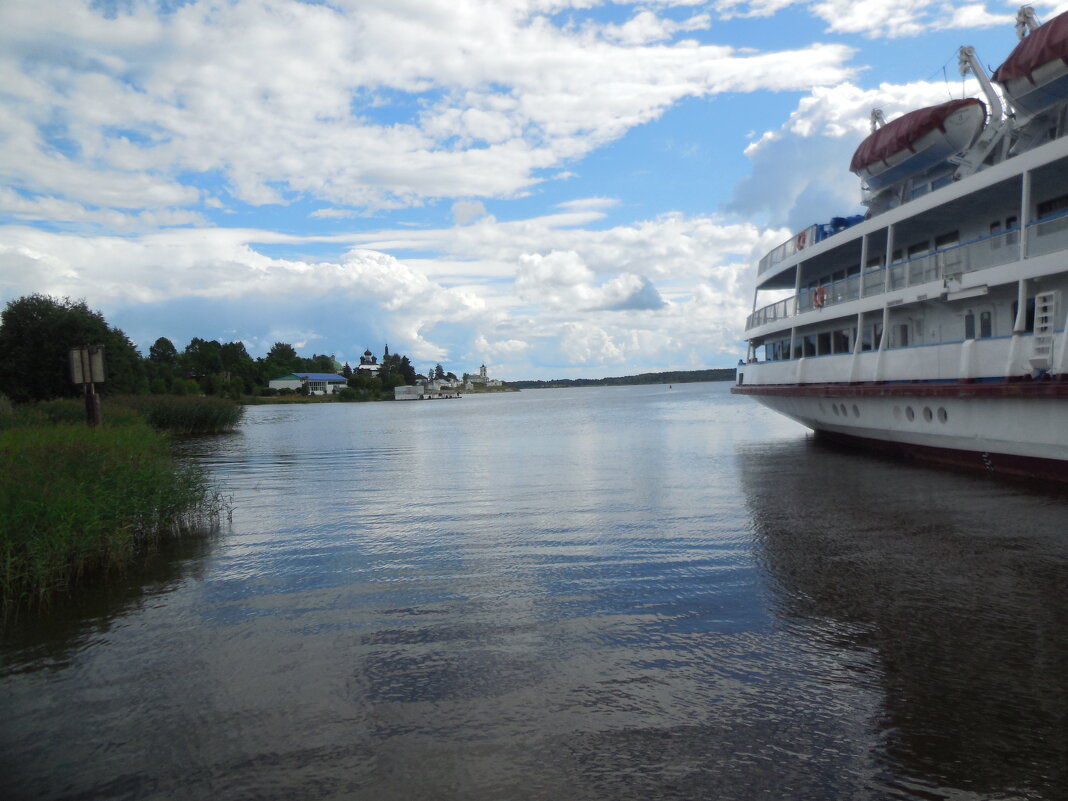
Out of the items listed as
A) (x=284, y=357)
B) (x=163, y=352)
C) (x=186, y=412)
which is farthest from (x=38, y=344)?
(x=284, y=357)

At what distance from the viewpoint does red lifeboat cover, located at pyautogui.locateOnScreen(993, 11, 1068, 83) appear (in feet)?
50.8

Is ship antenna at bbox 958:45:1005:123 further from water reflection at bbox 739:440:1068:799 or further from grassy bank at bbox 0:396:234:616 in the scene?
grassy bank at bbox 0:396:234:616

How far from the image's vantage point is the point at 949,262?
59.9 feet

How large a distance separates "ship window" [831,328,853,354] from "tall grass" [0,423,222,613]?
59.6ft

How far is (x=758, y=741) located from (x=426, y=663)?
2.94 meters

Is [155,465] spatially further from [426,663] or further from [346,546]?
[426,663]

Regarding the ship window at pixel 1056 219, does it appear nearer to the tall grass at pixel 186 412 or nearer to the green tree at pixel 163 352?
the tall grass at pixel 186 412

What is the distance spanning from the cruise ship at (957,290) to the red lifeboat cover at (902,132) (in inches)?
1.8

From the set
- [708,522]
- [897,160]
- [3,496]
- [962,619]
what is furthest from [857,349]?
[3,496]

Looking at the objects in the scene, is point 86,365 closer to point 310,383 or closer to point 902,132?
point 902,132

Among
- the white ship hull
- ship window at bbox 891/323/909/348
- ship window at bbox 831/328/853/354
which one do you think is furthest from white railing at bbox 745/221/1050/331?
the white ship hull

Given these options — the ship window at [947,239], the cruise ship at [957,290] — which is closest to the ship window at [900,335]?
the cruise ship at [957,290]

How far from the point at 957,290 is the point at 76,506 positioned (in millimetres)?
17543

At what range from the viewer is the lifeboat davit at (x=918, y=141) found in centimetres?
2011
